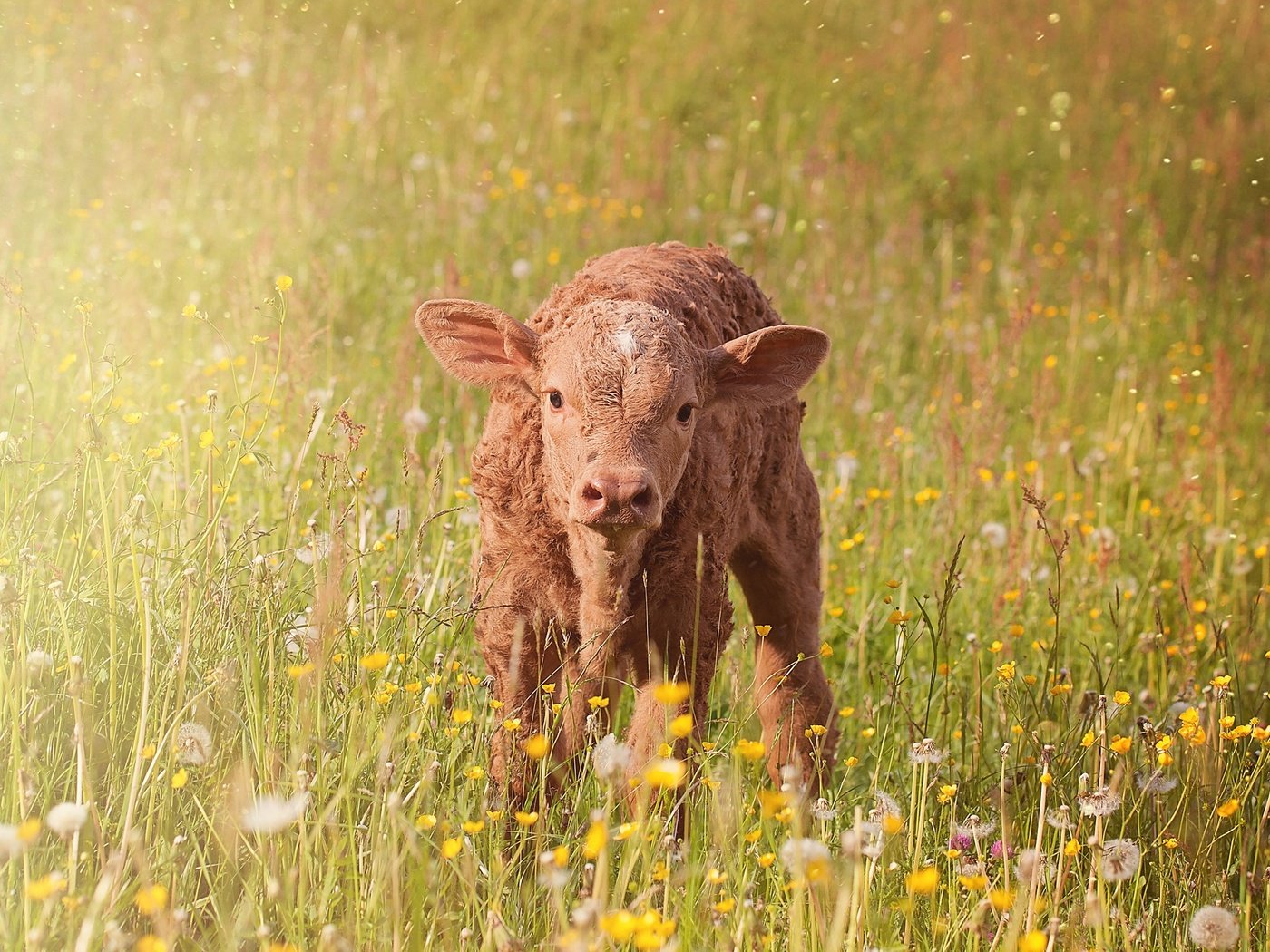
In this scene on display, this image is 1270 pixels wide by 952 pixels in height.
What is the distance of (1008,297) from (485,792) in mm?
5879

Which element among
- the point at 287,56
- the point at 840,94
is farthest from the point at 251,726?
the point at 840,94

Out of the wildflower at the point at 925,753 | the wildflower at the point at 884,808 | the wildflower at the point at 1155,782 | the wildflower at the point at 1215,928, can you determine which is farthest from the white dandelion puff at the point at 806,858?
the wildflower at the point at 1155,782

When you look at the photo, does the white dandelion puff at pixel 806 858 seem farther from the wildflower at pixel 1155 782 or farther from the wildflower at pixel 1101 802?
the wildflower at pixel 1155 782

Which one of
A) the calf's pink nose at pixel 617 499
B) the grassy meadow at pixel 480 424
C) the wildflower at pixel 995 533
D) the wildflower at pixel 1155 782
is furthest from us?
the wildflower at pixel 995 533

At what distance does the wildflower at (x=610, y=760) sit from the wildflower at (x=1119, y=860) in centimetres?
94

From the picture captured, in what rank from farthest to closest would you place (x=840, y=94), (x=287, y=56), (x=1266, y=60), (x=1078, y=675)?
(x=1266, y=60) → (x=840, y=94) → (x=287, y=56) → (x=1078, y=675)

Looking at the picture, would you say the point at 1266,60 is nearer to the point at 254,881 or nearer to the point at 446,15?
the point at 446,15

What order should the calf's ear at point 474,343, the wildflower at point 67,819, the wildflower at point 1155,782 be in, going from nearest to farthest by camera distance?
the wildflower at point 67,819 → the wildflower at point 1155,782 → the calf's ear at point 474,343

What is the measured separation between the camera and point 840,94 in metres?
10.1

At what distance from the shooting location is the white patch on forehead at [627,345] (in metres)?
3.24

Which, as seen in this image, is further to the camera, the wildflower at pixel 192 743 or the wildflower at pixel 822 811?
the wildflower at pixel 822 811

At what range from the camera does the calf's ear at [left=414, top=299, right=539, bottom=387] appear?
3486 millimetres

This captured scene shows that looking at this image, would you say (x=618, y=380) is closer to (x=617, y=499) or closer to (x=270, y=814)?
(x=617, y=499)

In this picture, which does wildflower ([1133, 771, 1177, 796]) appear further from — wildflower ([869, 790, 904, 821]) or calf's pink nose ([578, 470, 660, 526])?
calf's pink nose ([578, 470, 660, 526])
